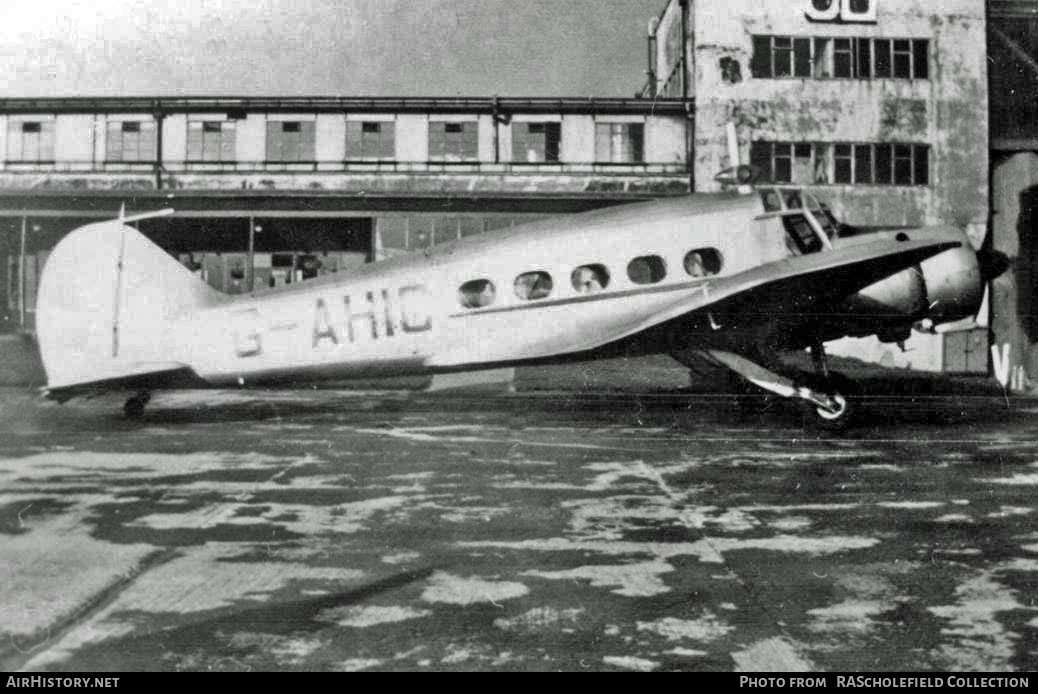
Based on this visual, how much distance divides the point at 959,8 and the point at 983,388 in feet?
72.3

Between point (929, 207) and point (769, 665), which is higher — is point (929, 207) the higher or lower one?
the higher one

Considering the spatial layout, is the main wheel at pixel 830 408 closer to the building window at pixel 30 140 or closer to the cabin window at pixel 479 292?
the cabin window at pixel 479 292

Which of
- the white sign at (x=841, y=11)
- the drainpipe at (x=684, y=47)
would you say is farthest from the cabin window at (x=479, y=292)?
the white sign at (x=841, y=11)

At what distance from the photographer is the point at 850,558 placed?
5.74 meters

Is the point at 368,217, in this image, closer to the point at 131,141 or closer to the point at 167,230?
the point at 167,230

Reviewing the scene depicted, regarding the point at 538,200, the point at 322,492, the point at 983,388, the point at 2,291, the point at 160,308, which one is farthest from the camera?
the point at 2,291

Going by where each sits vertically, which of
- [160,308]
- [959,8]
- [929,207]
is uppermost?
[959,8]

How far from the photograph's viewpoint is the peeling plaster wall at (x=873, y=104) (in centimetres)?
3522

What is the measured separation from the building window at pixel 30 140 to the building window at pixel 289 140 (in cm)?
914

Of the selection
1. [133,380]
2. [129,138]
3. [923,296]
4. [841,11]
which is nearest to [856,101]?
[841,11]

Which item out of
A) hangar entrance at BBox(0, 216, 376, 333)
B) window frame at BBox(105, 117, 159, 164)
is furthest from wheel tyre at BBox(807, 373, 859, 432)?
window frame at BBox(105, 117, 159, 164)

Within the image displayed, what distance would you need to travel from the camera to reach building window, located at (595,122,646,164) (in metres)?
37.1

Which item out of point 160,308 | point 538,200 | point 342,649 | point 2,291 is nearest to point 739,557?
point 342,649

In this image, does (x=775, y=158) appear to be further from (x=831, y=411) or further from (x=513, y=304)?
(x=513, y=304)
